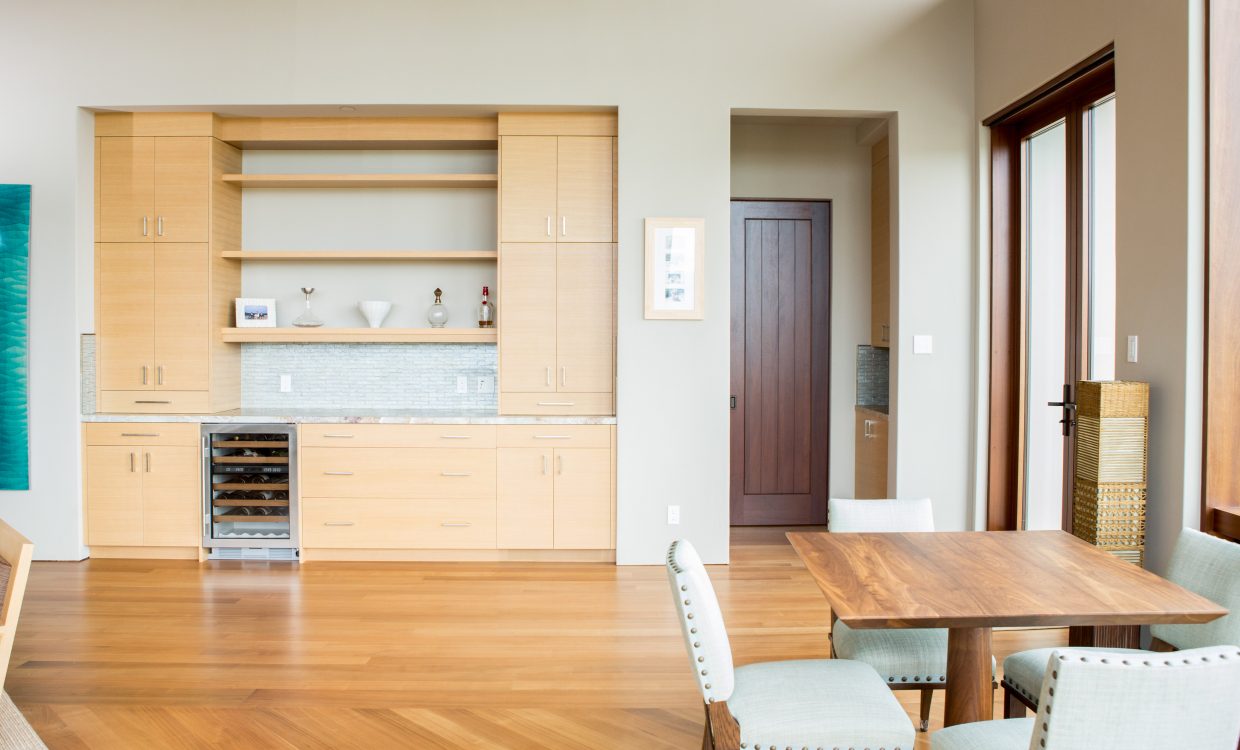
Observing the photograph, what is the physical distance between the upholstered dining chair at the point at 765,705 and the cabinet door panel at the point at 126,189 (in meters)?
4.31

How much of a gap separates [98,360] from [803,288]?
4.43 meters

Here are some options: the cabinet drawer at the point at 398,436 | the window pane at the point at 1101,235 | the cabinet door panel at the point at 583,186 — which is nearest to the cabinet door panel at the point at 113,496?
the cabinet drawer at the point at 398,436

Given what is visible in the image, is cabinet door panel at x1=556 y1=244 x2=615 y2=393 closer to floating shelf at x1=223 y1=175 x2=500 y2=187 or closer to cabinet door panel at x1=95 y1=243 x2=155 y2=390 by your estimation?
floating shelf at x1=223 y1=175 x2=500 y2=187

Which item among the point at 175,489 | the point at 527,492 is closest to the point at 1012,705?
the point at 527,492

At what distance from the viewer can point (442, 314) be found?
17.1 ft

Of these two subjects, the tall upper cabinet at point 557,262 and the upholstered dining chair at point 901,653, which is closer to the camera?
the upholstered dining chair at point 901,653

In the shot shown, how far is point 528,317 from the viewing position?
4.88m

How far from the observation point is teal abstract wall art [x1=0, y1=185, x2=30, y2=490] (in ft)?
15.8

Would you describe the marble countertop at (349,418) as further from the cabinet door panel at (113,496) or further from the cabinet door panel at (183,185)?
the cabinet door panel at (183,185)

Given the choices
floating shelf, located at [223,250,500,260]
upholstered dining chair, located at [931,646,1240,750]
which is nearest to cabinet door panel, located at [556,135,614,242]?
floating shelf, located at [223,250,500,260]

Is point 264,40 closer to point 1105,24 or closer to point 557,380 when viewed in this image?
point 557,380

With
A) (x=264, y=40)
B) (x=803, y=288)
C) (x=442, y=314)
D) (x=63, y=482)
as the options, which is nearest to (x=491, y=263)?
(x=442, y=314)

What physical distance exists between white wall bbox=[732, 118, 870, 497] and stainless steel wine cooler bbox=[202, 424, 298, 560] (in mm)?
3367

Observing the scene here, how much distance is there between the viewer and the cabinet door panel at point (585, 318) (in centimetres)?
488
